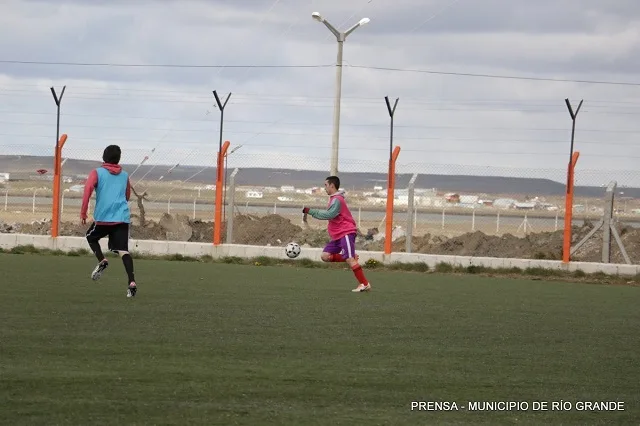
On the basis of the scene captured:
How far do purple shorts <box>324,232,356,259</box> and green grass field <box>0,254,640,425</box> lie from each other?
77cm

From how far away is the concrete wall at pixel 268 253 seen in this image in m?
20.8

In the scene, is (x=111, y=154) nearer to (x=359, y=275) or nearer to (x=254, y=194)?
(x=359, y=275)

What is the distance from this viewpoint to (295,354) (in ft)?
27.3

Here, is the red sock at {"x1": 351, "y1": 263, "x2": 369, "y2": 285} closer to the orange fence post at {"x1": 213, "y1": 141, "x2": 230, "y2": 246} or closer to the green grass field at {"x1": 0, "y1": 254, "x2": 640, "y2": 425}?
the green grass field at {"x1": 0, "y1": 254, "x2": 640, "y2": 425}

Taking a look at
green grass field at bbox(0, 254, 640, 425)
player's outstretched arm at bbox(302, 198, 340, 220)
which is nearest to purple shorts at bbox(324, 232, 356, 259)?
player's outstretched arm at bbox(302, 198, 340, 220)

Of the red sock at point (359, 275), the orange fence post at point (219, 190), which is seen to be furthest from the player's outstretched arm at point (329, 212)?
the orange fence post at point (219, 190)

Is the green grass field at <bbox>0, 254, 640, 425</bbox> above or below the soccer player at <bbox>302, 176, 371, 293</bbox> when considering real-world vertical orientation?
below

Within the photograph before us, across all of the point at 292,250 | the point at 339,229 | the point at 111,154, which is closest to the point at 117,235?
the point at 111,154

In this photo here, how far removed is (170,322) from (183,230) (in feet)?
56.0

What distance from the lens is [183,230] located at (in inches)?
1067

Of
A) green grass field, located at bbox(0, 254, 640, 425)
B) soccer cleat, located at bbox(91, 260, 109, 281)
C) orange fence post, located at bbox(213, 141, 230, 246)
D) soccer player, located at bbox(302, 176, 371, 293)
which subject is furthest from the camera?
orange fence post, located at bbox(213, 141, 230, 246)

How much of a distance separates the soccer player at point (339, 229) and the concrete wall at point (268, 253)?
5.56 m

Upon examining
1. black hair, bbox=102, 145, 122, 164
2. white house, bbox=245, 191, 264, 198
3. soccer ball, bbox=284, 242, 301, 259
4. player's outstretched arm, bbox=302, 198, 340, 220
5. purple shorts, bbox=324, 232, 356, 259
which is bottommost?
soccer ball, bbox=284, 242, 301, 259

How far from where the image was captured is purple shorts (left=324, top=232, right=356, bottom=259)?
51.0 ft
